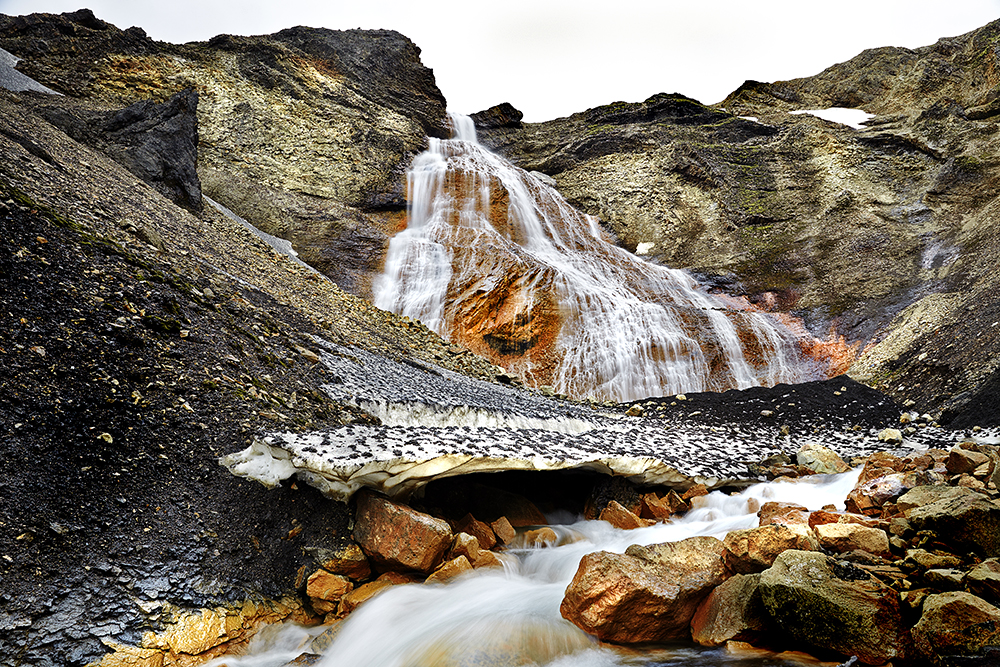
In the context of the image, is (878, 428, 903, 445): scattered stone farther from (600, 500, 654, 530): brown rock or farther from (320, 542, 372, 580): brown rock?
(320, 542, 372, 580): brown rock

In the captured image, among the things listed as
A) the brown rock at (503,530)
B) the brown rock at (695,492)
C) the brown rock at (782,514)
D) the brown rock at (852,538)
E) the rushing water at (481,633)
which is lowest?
the rushing water at (481,633)

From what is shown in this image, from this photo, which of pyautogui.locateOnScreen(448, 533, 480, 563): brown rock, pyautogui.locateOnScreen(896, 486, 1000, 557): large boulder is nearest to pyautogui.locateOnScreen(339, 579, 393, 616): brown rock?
pyautogui.locateOnScreen(448, 533, 480, 563): brown rock

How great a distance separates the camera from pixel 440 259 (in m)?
16.5

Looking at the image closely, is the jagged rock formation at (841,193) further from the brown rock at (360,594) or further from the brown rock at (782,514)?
the brown rock at (360,594)

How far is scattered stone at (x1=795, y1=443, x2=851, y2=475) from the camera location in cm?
629

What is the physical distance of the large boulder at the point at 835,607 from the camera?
2.67m

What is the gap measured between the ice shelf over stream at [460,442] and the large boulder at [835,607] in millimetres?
2233

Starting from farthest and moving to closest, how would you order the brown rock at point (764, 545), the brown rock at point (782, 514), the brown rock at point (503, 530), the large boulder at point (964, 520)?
the brown rock at point (503, 530) < the brown rock at point (782, 514) < the brown rock at point (764, 545) < the large boulder at point (964, 520)

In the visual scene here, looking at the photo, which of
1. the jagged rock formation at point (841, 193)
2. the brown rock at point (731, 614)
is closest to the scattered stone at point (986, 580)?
the brown rock at point (731, 614)

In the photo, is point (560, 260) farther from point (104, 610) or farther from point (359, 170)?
point (104, 610)

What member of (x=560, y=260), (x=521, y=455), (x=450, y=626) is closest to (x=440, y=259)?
(x=560, y=260)

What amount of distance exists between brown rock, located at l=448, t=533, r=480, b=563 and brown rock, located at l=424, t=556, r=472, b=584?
0.21 ft

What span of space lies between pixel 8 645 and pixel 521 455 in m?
3.56

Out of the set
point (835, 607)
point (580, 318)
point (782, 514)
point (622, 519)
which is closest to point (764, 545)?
point (835, 607)
